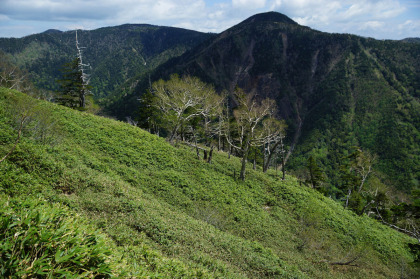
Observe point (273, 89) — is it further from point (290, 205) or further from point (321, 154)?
point (290, 205)

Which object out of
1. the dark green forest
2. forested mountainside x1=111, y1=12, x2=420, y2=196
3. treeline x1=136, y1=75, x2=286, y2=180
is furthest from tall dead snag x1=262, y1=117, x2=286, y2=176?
forested mountainside x1=111, y1=12, x2=420, y2=196

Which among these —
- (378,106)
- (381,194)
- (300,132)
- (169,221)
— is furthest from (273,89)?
(169,221)

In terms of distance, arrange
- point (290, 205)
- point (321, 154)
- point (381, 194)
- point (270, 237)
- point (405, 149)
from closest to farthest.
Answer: point (270, 237) → point (290, 205) → point (381, 194) → point (405, 149) → point (321, 154)

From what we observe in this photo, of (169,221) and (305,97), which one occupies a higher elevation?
(305,97)

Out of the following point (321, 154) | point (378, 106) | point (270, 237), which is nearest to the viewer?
point (270, 237)

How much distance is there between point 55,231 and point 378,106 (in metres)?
156

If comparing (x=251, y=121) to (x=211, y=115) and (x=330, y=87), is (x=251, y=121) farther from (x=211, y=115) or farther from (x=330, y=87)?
(x=330, y=87)

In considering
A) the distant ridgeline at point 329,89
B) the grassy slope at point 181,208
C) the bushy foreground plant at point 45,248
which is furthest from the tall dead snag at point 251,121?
the distant ridgeline at point 329,89

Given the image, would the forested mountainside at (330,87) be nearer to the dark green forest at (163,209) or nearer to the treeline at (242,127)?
the treeline at (242,127)

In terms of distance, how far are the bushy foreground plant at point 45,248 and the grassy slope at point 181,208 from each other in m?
1.10

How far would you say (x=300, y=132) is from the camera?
14250 cm

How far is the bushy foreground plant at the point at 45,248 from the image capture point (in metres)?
3.05

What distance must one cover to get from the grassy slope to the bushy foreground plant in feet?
3.61

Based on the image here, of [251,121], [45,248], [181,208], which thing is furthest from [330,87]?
[45,248]
